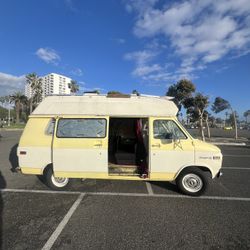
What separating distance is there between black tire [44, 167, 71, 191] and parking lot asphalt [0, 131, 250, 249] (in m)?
0.24

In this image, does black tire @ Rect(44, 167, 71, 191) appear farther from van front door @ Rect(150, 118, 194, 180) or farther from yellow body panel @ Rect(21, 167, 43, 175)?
van front door @ Rect(150, 118, 194, 180)

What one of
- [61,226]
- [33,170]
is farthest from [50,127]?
[61,226]

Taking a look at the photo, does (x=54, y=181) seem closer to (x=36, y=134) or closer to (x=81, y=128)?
(x=36, y=134)

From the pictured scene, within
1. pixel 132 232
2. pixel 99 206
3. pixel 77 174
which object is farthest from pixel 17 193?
pixel 132 232

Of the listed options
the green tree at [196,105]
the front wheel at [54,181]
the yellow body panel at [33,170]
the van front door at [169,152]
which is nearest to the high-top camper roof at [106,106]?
the van front door at [169,152]

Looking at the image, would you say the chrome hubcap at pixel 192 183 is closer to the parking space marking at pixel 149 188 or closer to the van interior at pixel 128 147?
the parking space marking at pixel 149 188

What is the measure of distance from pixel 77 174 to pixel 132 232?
275 centimetres

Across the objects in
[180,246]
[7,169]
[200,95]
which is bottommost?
[180,246]

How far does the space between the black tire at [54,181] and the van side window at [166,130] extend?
281cm

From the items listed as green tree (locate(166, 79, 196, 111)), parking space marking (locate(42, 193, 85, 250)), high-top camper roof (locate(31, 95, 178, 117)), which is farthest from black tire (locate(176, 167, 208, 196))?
green tree (locate(166, 79, 196, 111))

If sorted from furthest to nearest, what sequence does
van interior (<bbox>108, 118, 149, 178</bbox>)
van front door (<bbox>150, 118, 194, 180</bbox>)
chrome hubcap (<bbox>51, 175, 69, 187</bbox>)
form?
1. van interior (<bbox>108, 118, 149, 178</bbox>)
2. chrome hubcap (<bbox>51, 175, 69, 187</bbox>)
3. van front door (<bbox>150, 118, 194, 180</bbox>)

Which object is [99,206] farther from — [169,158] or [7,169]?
[7,169]

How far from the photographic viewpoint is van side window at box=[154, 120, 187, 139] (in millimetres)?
7031

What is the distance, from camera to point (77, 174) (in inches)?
282
